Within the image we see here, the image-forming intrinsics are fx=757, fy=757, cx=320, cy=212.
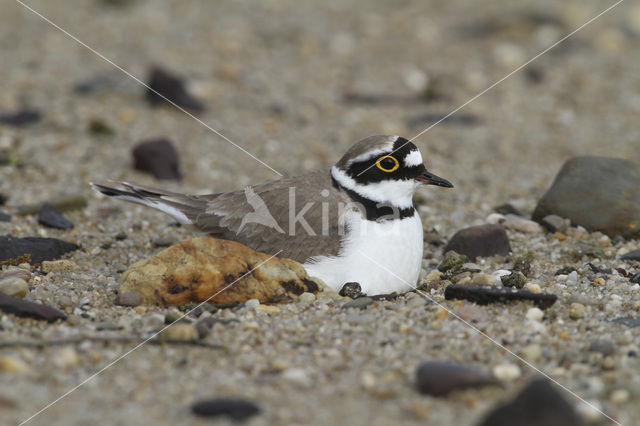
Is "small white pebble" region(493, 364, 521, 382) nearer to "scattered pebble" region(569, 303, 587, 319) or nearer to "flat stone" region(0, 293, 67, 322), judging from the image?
"scattered pebble" region(569, 303, 587, 319)

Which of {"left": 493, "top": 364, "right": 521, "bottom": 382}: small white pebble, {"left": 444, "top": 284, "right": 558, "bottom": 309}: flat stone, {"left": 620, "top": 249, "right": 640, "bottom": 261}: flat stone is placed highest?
{"left": 620, "top": 249, "right": 640, "bottom": 261}: flat stone

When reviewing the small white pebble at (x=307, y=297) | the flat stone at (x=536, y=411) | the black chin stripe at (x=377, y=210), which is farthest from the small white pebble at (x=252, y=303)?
the flat stone at (x=536, y=411)

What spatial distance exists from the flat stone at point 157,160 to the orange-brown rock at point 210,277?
119 inches

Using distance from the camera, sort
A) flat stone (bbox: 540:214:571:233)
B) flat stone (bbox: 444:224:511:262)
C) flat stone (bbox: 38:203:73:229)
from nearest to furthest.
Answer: flat stone (bbox: 444:224:511:262)
flat stone (bbox: 540:214:571:233)
flat stone (bbox: 38:203:73:229)

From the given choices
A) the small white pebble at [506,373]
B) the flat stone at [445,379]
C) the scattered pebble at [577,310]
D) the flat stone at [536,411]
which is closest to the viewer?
the flat stone at [536,411]

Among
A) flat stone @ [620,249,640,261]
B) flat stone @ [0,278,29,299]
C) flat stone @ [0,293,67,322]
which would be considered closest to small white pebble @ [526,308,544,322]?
flat stone @ [620,249,640,261]

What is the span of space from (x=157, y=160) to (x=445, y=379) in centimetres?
506

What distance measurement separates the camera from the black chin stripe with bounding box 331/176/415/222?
16.9 ft

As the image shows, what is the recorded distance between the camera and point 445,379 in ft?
11.9

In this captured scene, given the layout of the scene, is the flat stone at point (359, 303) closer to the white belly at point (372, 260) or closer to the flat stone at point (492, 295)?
the white belly at point (372, 260)

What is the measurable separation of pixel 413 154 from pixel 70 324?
2.49m

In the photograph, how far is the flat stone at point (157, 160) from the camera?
26.0 feet

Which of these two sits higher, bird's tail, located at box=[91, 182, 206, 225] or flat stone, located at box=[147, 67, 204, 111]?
flat stone, located at box=[147, 67, 204, 111]

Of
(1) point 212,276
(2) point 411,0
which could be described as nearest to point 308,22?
(2) point 411,0
